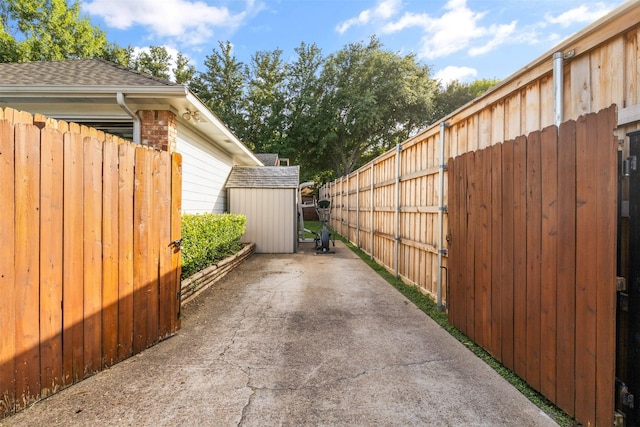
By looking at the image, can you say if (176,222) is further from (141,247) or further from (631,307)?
(631,307)

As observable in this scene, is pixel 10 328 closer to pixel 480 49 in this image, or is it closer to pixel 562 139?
pixel 562 139

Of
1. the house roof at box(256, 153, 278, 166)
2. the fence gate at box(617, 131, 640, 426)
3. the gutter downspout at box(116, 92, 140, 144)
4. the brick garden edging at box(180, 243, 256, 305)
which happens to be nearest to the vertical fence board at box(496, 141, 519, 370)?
the fence gate at box(617, 131, 640, 426)

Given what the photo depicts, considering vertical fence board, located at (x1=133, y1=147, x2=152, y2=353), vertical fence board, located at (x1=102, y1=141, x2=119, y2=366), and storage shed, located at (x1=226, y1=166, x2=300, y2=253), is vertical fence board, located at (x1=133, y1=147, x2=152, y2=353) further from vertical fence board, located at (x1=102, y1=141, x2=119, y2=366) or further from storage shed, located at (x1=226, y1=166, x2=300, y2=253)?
storage shed, located at (x1=226, y1=166, x2=300, y2=253)

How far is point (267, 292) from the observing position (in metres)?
5.61

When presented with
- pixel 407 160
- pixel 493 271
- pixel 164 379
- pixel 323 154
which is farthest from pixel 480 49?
pixel 323 154

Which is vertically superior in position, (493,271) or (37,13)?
(37,13)

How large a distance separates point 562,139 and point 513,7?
596cm

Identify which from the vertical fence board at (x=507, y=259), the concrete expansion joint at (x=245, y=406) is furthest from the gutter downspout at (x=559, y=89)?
the concrete expansion joint at (x=245, y=406)

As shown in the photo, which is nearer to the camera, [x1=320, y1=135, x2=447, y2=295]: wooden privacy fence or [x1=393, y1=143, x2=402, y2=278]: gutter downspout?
[x1=320, y1=135, x2=447, y2=295]: wooden privacy fence

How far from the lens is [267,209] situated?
409 inches

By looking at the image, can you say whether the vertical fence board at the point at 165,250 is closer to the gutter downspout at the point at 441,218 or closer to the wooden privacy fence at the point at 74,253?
the wooden privacy fence at the point at 74,253

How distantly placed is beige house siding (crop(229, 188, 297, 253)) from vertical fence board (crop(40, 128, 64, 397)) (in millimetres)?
7859

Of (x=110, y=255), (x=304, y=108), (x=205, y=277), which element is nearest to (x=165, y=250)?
(x=110, y=255)

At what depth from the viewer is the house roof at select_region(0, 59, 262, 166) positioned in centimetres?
516
